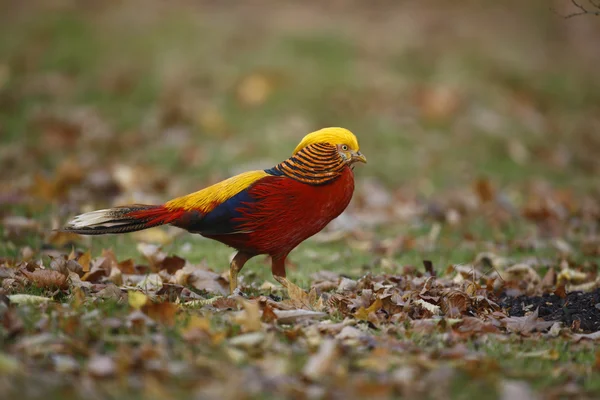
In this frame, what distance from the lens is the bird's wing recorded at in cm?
511

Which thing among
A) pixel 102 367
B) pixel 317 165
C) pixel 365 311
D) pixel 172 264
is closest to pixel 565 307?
pixel 365 311

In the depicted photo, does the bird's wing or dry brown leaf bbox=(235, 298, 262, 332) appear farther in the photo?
the bird's wing

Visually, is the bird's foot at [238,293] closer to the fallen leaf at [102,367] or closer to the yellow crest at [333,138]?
the yellow crest at [333,138]

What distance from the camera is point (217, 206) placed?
514 cm

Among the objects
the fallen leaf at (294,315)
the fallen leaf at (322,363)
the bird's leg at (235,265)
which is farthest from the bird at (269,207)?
the fallen leaf at (322,363)

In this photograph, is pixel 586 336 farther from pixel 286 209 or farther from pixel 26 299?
pixel 26 299

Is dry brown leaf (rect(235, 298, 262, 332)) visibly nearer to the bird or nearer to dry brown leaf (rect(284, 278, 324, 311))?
dry brown leaf (rect(284, 278, 324, 311))

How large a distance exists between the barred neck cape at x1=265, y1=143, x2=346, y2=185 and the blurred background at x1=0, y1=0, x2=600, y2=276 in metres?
2.70

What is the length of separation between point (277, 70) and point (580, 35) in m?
7.57

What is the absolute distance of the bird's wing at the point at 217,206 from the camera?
5.11m

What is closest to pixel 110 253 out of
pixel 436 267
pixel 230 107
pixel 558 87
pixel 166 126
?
pixel 436 267

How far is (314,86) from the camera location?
13211 mm

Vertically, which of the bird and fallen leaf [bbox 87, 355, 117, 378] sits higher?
the bird

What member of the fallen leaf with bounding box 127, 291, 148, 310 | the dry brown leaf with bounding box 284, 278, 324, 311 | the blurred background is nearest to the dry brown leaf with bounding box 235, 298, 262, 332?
the fallen leaf with bounding box 127, 291, 148, 310
